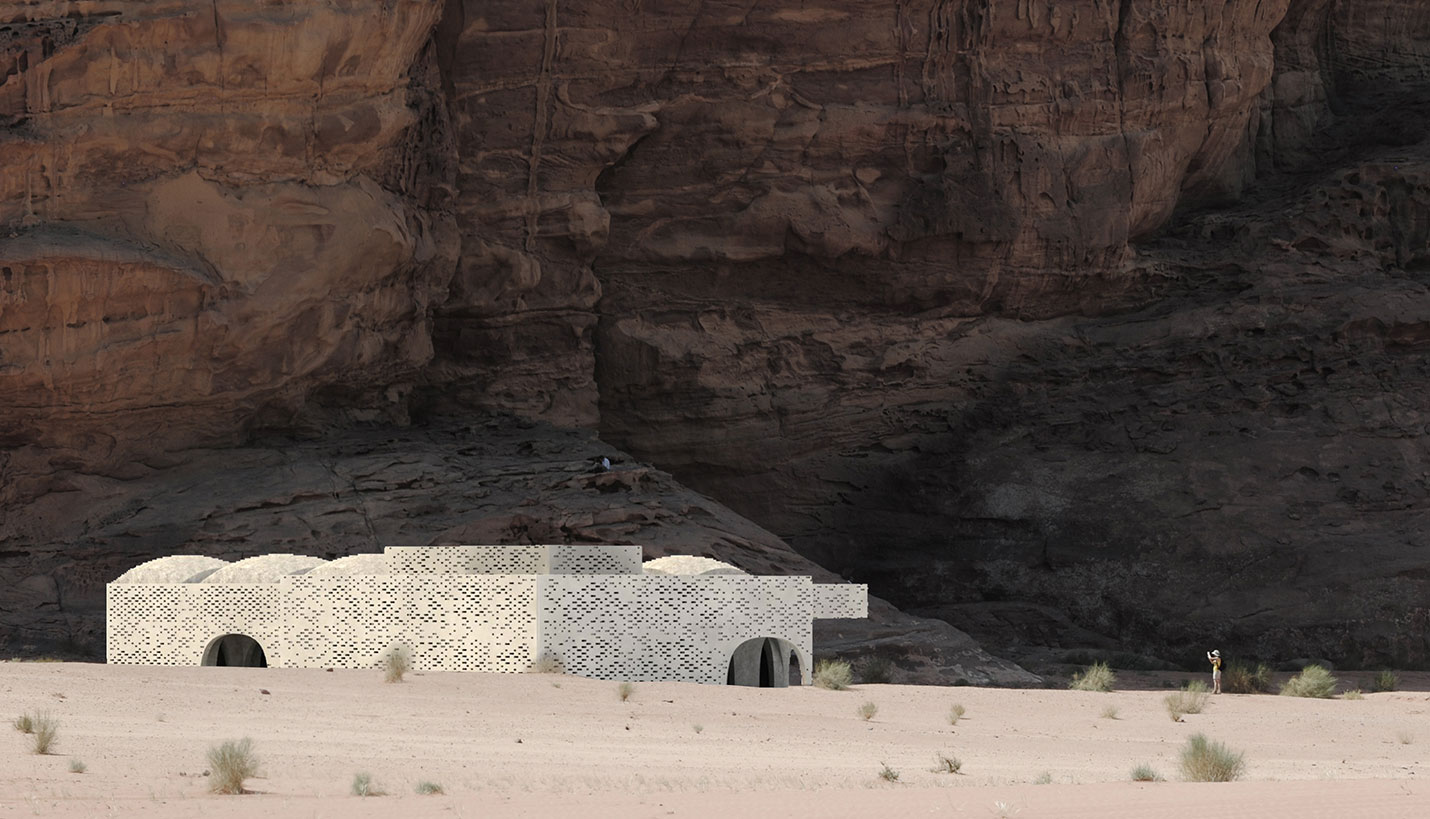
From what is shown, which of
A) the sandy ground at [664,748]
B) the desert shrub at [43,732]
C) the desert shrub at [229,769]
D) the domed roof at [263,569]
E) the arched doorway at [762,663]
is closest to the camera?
the sandy ground at [664,748]

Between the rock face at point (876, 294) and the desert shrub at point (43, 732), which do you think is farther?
the rock face at point (876, 294)

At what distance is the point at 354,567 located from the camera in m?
28.2

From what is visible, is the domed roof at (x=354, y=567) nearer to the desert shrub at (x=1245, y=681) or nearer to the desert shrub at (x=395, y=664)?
the desert shrub at (x=395, y=664)

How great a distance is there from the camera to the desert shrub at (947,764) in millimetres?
18203

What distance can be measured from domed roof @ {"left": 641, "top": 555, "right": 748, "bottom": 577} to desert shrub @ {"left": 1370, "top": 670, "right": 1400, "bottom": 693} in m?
9.04

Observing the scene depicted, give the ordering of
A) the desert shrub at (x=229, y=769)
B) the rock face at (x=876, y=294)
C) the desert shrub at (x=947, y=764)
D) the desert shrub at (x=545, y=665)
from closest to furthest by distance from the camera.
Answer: the desert shrub at (x=229, y=769), the desert shrub at (x=947, y=764), the desert shrub at (x=545, y=665), the rock face at (x=876, y=294)

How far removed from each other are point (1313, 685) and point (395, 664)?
1175cm

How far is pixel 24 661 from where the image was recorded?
2705 centimetres

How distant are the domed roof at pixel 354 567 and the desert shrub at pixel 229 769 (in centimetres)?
1135

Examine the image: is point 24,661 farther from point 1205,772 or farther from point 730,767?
point 1205,772

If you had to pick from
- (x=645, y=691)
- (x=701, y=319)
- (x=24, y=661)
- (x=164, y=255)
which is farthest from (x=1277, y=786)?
(x=701, y=319)

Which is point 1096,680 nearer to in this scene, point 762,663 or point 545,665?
point 762,663

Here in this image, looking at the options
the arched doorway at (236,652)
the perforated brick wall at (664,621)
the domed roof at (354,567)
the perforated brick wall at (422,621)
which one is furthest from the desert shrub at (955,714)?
the arched doorway at (236,652)

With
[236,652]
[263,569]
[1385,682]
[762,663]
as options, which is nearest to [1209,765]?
[762,663]
